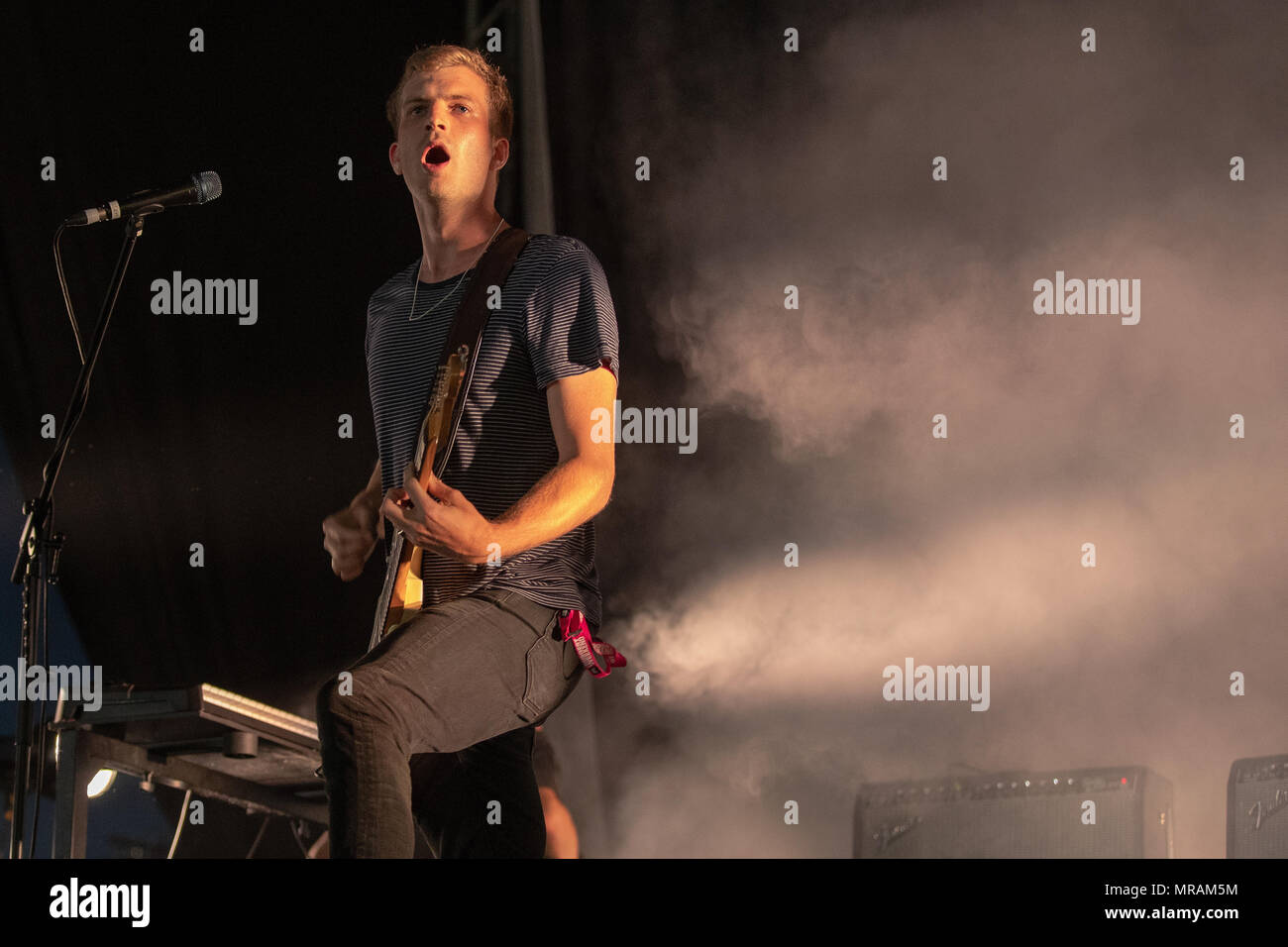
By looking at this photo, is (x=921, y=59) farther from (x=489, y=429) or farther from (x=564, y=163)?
(x=489, y=429)

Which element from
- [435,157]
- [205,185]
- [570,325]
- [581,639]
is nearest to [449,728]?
[581,639]

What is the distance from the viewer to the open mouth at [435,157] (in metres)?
2.32

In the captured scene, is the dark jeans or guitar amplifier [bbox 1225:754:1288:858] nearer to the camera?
the dark jeans

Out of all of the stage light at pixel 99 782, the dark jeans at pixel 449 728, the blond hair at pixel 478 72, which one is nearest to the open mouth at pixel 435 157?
the blond hair at pixel 478 72

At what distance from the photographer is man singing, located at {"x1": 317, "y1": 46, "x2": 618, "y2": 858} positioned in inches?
70.6

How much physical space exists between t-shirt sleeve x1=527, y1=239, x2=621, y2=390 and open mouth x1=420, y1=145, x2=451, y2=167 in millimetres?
305

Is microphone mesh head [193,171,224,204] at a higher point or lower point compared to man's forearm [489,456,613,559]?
higher

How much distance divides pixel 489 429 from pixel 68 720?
1.13 meters

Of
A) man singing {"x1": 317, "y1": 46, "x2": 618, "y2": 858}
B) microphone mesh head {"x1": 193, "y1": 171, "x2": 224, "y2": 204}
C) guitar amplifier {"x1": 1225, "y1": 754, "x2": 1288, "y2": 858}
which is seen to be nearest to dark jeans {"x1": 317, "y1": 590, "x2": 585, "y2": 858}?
man singing {"x1": 317, "y1": 46, "x2": 618, "y2": 858}

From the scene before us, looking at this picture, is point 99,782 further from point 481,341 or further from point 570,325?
point 570,325

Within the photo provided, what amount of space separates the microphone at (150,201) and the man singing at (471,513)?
0.55 metres

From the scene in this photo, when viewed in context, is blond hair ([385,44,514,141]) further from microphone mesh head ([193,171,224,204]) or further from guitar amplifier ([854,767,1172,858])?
guitar amplifier ([854,767,1172,858])

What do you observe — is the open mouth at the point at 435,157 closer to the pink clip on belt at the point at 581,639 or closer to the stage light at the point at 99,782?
the pink clip on belt at the point at 581,639

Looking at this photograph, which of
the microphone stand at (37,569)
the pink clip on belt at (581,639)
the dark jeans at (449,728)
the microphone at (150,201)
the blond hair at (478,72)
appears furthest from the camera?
the microphone at (150,201)
